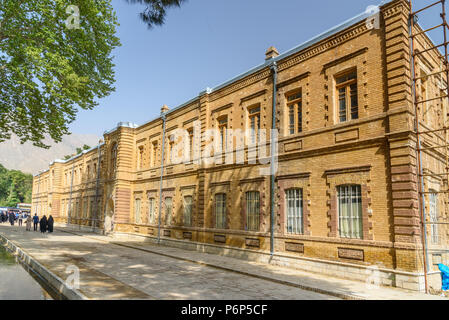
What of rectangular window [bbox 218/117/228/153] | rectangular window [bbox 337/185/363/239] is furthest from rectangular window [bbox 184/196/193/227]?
rectangular window [bbox 337/185/363/239]

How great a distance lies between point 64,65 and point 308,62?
1133 cm

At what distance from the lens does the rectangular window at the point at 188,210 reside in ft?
63.6

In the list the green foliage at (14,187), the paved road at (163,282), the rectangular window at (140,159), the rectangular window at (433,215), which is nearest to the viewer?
the paved road at (163,282)

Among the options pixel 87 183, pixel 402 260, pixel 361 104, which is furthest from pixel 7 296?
pixel 87 183

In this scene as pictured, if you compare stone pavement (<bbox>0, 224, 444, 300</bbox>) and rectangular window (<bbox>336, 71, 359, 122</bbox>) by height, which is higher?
rectangular window (<bbox>336, 71, 359, 122</bbox>)

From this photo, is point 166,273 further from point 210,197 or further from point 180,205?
point 180,205

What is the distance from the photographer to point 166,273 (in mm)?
11031

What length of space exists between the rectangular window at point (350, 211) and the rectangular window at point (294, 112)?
3.45 meters

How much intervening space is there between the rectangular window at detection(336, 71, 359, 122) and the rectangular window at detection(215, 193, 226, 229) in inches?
301

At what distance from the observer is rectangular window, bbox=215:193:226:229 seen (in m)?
16.9

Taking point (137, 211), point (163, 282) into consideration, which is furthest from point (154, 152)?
point (163, 282)

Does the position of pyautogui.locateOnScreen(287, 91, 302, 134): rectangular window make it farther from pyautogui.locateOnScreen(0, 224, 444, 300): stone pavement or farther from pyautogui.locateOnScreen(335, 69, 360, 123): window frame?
pyautogui.locateOnScreen(0, 224, 444, 300): stone pavement

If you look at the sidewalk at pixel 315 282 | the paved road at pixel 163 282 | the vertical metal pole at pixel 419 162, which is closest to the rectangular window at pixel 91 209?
the paved road at pixel 163 282

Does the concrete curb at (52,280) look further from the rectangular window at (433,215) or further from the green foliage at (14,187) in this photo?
the green foliage at (14,187)
